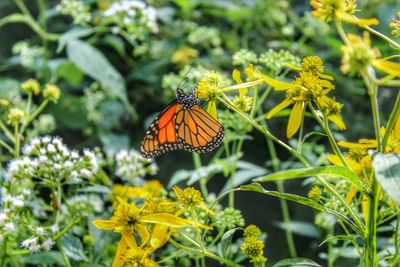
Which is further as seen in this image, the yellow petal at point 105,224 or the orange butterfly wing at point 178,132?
the orange butterfly wing at point 178,132

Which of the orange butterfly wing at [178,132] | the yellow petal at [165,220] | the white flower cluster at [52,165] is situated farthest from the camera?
the orange butterfly wing at [178,132]

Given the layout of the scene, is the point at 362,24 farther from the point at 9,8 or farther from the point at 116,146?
the point at 9,8

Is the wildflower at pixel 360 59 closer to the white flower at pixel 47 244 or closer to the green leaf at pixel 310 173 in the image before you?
the green leaf at pixel 310 173

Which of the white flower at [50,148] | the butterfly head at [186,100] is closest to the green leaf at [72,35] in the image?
the butterfly head at [186,100]

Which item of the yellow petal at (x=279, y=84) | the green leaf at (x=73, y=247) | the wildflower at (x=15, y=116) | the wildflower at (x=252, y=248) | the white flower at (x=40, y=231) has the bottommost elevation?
the green leaf at (x=73, y=247)

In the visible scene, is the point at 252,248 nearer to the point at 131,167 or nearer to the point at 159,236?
the point at 159,236

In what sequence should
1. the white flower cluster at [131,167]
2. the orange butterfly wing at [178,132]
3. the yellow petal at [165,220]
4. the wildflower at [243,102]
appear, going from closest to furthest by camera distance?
1. the yellow petal at [165,220]
2. the wildflower at [243,102]
3. the orange butterfly wing at [178,132]
4. the white flower cluster at [131,167]

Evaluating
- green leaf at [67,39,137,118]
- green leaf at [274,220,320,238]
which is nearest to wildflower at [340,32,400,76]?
green leaf at [274,220,320,238]
